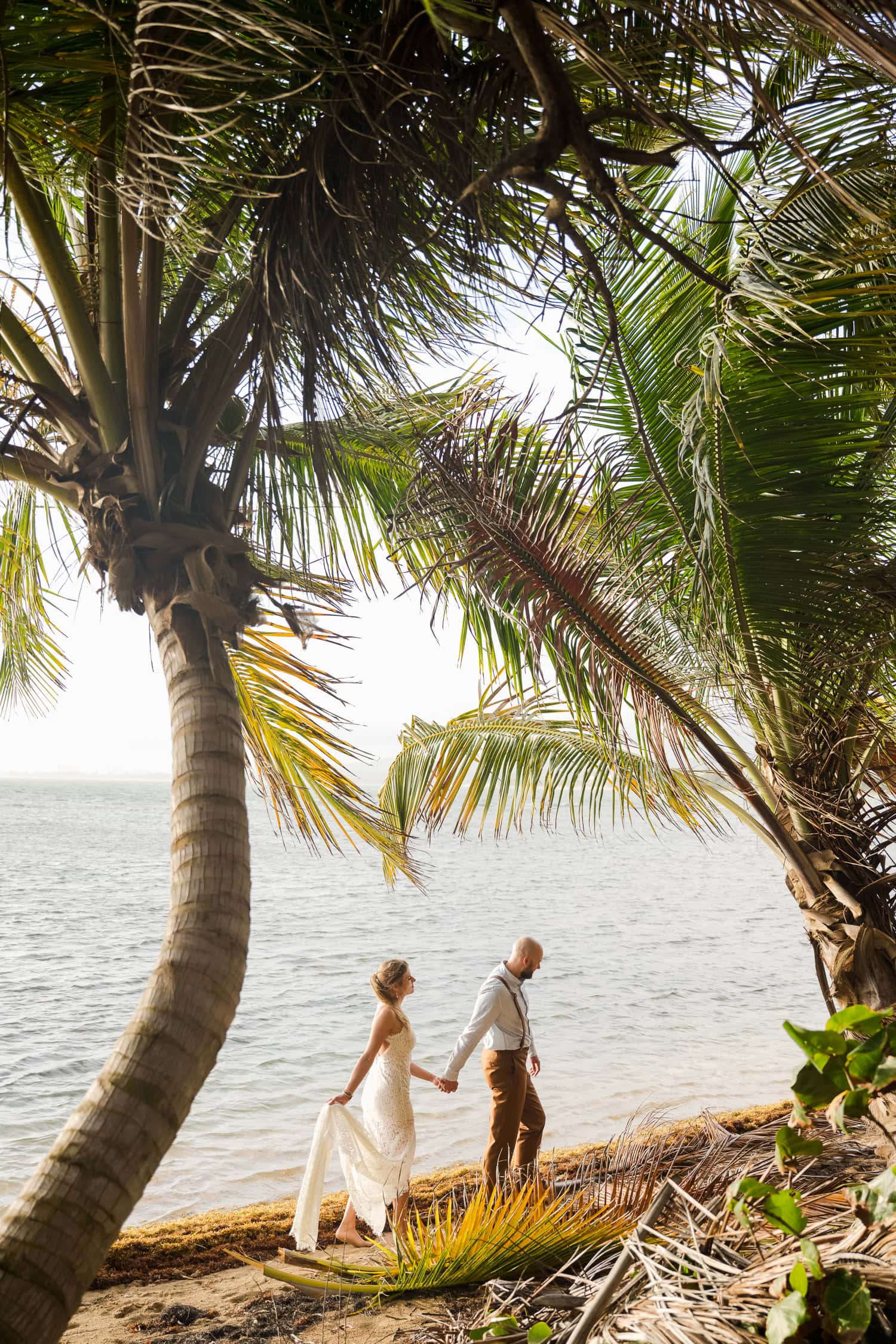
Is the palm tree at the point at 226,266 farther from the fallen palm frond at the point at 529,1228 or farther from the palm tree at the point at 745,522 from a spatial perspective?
the fallen palm frond at the point at 529,1228

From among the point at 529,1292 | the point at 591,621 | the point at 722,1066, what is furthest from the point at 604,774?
the point at 722,1066

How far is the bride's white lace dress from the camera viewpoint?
13.7 feet

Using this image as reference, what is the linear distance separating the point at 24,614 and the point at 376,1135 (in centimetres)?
324

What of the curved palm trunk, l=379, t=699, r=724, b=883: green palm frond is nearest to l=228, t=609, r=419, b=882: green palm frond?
l=379, t=699, r=724, b=883: green palm frond

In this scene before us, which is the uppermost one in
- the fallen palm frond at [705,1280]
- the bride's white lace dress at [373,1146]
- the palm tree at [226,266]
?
the palm tree at [226,266]

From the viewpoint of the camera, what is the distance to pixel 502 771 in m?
5.89

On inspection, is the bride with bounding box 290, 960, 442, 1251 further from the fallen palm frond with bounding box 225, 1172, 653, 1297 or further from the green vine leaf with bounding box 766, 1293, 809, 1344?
the green vine leaf with bounding box 766, 1293, 809, 1344

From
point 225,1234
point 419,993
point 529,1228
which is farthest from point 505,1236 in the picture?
point 419,993

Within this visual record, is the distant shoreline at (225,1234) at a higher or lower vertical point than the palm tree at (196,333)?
lower

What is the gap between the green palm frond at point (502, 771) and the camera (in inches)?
213

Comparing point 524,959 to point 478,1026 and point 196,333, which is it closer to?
point 478,1026

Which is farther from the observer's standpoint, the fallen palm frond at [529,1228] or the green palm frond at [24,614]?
the green palm frond at [24,614]

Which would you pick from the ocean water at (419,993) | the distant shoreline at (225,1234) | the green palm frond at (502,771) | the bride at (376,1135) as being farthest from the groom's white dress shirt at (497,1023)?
the ocean water at (419,993)

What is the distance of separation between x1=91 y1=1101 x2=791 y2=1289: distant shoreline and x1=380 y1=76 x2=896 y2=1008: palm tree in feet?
4.42
